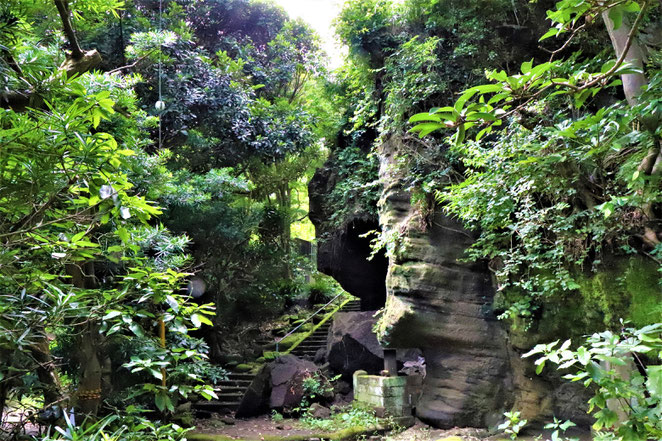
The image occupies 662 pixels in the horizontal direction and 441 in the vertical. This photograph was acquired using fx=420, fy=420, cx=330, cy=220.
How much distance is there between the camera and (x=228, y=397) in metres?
8.43

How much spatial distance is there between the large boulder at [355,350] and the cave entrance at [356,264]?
1.34 m

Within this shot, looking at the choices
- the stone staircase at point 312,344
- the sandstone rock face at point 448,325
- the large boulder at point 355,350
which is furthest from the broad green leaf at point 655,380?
the stone staircase at point 312,344

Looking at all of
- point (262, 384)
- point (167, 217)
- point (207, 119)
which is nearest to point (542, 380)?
point (262, 384)

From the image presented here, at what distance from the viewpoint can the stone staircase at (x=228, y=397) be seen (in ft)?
26.3

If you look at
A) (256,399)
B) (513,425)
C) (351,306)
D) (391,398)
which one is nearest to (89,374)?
(513,425)

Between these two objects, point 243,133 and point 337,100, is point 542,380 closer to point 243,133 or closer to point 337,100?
point 243,133

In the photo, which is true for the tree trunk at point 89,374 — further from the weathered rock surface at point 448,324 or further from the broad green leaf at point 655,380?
the weathered rock surface at point 448,324

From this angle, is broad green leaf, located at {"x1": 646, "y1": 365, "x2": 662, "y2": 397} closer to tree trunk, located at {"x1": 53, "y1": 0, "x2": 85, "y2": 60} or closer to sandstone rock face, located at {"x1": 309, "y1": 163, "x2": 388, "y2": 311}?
tree trunk, located at {"x1": 53, "y1": 0, "x2": 85, "y2": 60}

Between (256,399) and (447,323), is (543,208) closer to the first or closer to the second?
(447,323)

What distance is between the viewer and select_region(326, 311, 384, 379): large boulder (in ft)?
30.0

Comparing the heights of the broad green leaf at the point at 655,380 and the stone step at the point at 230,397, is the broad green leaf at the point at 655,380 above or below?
above

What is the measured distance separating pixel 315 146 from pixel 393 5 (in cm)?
448

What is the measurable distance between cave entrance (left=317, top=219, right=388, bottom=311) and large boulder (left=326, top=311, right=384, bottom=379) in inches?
52.9

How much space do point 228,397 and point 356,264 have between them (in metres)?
4.36
